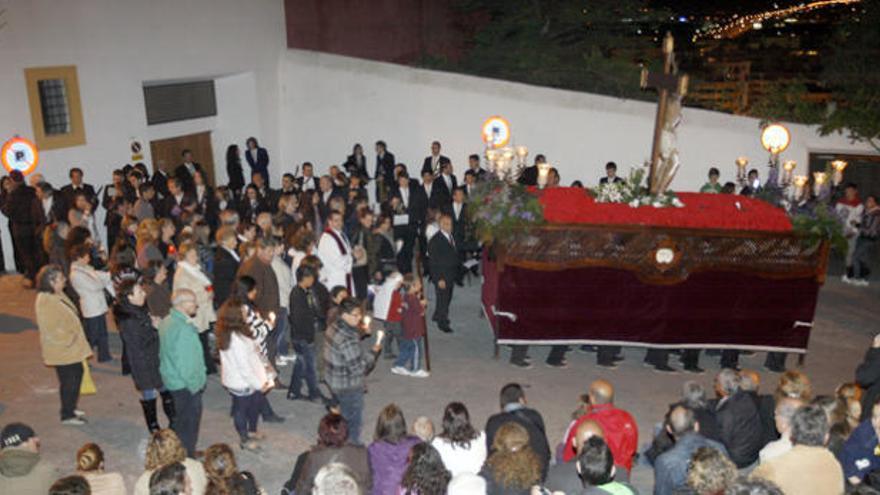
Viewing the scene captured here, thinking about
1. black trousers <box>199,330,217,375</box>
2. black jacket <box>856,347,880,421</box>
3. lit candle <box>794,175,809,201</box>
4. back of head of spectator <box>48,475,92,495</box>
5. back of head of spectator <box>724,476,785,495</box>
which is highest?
lit candle <box>794,175,809,201</box>

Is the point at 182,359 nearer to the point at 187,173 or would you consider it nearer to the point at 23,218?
the point at 23,218

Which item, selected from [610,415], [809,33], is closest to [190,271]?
[610,415]

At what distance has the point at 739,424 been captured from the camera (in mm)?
6770

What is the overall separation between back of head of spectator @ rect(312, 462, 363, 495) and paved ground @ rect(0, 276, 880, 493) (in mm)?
2994

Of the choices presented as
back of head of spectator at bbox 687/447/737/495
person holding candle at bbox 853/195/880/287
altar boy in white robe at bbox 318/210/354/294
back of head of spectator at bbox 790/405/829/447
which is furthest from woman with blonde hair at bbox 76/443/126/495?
person holding candle at bbox 853/195/880/287

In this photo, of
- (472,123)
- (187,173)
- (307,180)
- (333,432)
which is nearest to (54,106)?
(187,173)

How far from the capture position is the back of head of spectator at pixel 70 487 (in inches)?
185

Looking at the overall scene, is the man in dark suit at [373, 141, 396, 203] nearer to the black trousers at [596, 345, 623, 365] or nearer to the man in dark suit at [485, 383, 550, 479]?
the black trousers at [596, 345, 623, 365]

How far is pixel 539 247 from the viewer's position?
33.2 ft

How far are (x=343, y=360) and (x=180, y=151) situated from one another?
40.3 ft

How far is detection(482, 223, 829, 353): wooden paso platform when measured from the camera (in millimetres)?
10047

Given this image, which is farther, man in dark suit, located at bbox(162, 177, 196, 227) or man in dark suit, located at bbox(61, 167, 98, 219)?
man in dark suit, located at bbox(61, 167, 98, 219)

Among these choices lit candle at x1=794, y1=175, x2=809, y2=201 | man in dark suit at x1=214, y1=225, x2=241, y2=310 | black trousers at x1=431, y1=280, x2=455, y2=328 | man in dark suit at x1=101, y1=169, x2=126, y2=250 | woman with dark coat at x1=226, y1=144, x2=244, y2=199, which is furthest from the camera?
woman with dark coat at x1=226, y1=144, x2=244, y2=199

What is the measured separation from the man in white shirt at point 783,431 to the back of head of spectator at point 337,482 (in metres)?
2.92
